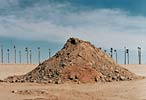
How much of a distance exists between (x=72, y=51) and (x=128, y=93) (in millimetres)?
16989

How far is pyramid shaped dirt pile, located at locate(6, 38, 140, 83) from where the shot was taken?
37969 mm

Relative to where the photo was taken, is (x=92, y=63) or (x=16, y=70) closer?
(x=92, y=63)

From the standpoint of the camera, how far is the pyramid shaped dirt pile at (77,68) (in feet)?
125

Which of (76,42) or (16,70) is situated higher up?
(76,42)

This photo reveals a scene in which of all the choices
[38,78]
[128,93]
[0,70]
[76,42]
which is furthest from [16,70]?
[128,93]

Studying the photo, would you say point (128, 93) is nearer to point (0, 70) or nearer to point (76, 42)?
point (76, 42)

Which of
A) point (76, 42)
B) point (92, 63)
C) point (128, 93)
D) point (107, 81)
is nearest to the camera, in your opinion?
point (128, 93)

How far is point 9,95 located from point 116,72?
18793mm

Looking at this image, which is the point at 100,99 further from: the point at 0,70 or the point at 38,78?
the point at 0,70

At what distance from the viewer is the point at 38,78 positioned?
3853cm

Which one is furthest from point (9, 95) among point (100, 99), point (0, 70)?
point (0, 70)

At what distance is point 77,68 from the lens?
3897 cm

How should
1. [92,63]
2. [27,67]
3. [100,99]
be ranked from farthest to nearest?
[27,67], [92,63], [100,99]

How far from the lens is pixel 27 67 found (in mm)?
73625
